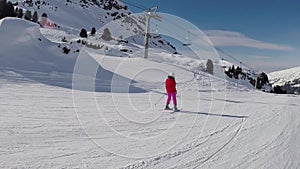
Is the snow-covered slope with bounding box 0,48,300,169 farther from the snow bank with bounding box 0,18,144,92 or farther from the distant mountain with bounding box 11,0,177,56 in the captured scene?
the distant mountain with bounding box 11,0,177,56

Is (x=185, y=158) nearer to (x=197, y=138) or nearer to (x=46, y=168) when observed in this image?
(x=197, y=138)

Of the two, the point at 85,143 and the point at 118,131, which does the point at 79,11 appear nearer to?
the point at 118,131

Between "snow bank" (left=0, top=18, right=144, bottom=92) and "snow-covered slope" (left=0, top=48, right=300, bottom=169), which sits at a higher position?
"snow bank" (left=0, top=18, right=144, bottom=92)

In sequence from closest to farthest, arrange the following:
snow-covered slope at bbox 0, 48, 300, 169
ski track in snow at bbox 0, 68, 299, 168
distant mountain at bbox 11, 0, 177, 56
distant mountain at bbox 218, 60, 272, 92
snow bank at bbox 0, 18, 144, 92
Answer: ski track in snow at bbox 0, 68, 299, 168 < snow-covered slope at bbox 0, 48, 300, 169 < snow bank at bbox 0, 18, 144, 92 < distant mountain at bbox 218, 60, 272, 92 < distant mountain at bbox 11, 0, 177, 56

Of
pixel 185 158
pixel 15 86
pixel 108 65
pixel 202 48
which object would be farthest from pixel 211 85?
pixel 185 158

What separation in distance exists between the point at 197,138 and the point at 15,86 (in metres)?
6.77

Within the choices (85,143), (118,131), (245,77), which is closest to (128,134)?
(118,131)

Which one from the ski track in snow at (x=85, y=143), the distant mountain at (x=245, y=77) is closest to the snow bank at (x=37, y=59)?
the ski track in snow at (x=85, y=143)

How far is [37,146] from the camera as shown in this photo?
4.51 meters

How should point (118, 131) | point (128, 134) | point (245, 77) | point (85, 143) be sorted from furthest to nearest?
point (245, 77)
point (118, 131)
point (128, 134)
point (85, 143)

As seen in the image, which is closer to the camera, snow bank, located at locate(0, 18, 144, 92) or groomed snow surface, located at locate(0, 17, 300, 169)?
groomed snow surface, located at locate(0, 17, 300, 169)

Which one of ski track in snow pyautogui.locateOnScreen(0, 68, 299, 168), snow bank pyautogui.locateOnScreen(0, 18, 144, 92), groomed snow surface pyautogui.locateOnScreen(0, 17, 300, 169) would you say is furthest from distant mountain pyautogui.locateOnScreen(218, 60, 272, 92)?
ski track in snow pyautogui.locateOnScreen(0, 68, 299, 168)

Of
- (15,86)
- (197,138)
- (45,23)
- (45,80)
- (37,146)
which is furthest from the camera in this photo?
(45,23)

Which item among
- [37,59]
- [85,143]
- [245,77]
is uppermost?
[245,77]
